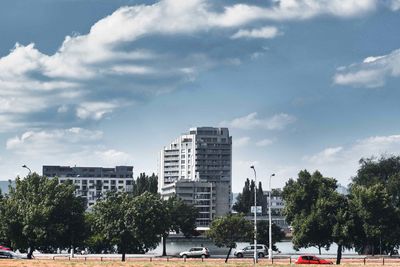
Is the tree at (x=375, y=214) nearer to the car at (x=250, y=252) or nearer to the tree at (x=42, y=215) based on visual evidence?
the car at (x=250, y=252)

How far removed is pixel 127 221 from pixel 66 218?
7781 millimetres

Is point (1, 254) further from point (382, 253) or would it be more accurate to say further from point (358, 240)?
point (382, 253)

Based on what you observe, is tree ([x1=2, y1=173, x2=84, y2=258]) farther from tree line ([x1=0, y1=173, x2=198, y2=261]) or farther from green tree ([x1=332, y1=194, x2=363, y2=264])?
green tree ([x1=332, y1=194, x2=363, y2=264])

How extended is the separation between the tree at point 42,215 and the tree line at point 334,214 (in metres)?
26.3

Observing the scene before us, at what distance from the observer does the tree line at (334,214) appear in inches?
2992

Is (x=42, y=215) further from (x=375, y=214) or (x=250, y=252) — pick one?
(x=375, y=214)

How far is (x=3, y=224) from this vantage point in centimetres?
8294

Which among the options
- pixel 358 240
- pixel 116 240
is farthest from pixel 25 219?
pixel 358 240

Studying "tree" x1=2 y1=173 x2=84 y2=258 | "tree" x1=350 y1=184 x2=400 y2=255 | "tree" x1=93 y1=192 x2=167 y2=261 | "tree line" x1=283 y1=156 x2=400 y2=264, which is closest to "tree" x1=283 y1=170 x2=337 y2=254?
"tree line" x1=283 y1=156 x2=400 y2=264

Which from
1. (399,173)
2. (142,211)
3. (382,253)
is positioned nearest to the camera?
(142,211)

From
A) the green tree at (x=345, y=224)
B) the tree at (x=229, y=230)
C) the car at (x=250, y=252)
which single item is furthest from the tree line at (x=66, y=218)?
the green tree at (x=345, y=224)

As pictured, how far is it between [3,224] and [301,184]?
118 ft

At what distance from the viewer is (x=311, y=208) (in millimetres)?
77438

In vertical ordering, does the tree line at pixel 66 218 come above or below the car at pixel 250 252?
above
